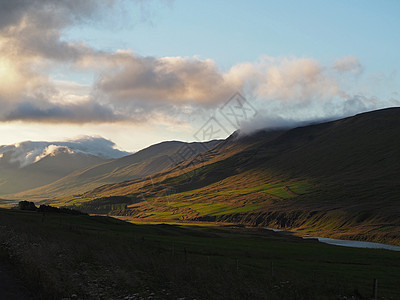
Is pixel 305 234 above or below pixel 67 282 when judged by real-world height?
below

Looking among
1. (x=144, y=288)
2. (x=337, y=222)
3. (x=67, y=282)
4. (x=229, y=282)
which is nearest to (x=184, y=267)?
(x=229, y=282)

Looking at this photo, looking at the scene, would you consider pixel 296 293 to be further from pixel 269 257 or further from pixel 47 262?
pixel 269 257

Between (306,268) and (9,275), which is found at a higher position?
(9,275)

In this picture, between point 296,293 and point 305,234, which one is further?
point 305,234

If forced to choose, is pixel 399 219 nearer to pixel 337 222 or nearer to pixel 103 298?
pixel 337 222

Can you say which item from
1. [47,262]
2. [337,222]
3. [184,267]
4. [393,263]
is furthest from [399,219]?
[47,262]

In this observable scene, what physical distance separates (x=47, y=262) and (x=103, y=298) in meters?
9.77

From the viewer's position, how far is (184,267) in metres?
38.4

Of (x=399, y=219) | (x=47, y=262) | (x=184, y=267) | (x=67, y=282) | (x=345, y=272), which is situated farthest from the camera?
(x=399, y=219)

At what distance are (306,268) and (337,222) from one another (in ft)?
453

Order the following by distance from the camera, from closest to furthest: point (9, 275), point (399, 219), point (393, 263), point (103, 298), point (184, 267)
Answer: point (103, 298) → point (9, 275) → point (184, 267) → point (393, 263) → point (399, 219)

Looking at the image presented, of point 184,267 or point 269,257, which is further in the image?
point 269,257

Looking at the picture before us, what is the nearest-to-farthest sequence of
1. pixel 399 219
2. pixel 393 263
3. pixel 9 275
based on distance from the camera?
1. pixel 9 275
2. pixel 393 263
3. pixel 399 219

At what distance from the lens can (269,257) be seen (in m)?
→ 71.6
